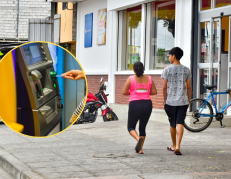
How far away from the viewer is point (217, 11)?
9891mm

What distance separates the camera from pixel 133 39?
1299 centimetres

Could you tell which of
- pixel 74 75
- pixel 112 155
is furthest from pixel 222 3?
pixel 74 75

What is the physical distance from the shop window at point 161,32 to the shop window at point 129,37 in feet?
2.47

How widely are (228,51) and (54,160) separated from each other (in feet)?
21.1

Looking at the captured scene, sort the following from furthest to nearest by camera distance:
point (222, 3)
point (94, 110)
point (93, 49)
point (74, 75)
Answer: point (93, 49), point (94, 110), point (222, 3), point (74, 75)

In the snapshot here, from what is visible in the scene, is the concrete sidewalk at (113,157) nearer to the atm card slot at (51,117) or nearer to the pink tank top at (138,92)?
the pink tank top at (138,92)

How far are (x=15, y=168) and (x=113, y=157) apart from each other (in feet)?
4.61

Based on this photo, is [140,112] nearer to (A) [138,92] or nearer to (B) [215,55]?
(A) [138,92]

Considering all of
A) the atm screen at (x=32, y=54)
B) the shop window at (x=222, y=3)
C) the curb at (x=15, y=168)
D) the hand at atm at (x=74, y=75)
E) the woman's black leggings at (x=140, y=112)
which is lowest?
the curb at (x=15, y=168)

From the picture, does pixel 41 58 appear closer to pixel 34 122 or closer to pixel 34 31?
pixel 34 122

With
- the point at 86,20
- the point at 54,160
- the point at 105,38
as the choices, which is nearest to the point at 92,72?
the point at 105,38

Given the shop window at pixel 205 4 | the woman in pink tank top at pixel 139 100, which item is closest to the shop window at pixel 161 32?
the shop window at pixel 205 4

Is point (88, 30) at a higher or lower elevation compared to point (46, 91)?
higher

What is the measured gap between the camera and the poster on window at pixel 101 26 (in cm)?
1452
